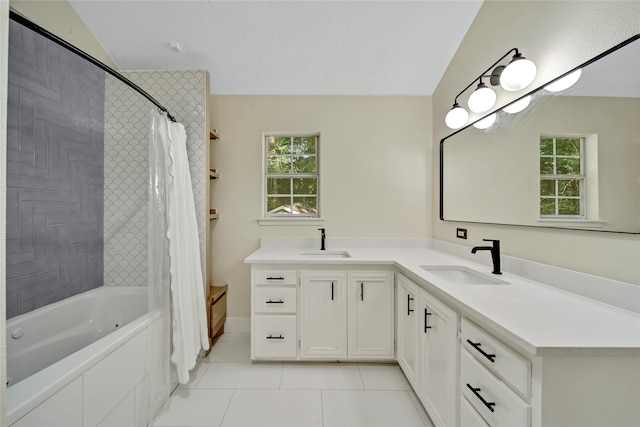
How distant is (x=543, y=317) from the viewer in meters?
0.96

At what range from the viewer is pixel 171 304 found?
174 centimetres

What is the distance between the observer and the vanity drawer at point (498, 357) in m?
0.83

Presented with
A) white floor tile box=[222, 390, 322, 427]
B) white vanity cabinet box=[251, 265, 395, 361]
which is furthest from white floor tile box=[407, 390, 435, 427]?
white floor tile box=[222, 390, 322, 427]

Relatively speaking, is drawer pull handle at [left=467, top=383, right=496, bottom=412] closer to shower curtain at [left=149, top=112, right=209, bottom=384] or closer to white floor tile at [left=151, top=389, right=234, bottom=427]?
white floor tile at [left=151, top=389, right=234, bottom=427]

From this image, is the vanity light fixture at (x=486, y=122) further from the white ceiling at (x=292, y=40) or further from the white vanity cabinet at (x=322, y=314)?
the white vanity cabinet at (x=322, y=314)

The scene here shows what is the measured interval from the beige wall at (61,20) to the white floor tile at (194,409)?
2710 millimetres

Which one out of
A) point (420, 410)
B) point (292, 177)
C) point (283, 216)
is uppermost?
point (292, 177)

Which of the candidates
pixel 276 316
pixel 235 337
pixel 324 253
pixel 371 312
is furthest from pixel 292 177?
pixel 235 337

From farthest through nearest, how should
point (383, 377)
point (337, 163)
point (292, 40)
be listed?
1. point (337, 163)
2. point (292, 40)
3. point (383, 377)

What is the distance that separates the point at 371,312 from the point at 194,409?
134cm

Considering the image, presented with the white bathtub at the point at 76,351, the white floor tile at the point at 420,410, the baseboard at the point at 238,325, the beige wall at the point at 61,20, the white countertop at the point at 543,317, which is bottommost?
the white floor tile at the point at 420,410

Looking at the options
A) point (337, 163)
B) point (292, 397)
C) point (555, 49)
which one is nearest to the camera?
point (555, 49)

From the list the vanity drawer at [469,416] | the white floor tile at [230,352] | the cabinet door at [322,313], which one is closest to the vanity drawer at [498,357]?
the vanity drawer at [469,416]

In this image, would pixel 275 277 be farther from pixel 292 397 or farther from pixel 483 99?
pixel 483 99
